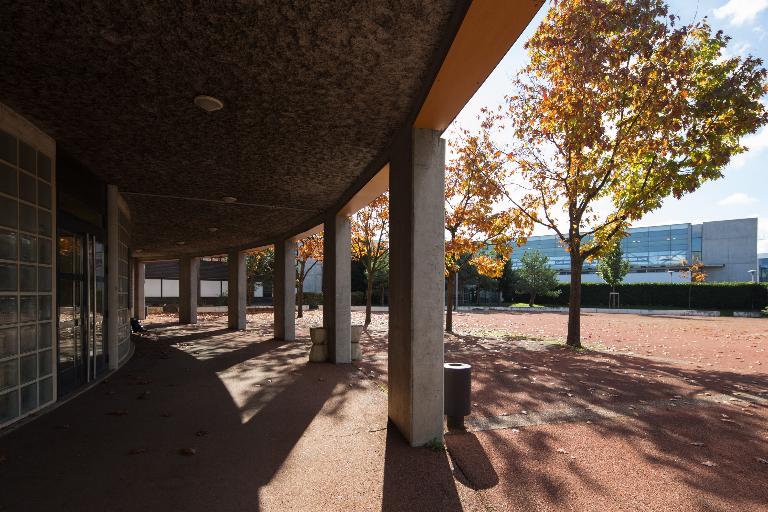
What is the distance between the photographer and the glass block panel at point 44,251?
5.55 metres

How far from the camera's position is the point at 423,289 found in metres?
4.57

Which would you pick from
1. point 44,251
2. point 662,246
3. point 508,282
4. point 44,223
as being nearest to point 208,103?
point 44,223

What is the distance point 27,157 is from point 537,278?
42.1m

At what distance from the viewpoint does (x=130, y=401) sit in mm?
6203

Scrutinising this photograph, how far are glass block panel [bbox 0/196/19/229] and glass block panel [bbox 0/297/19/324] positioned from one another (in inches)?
34.1

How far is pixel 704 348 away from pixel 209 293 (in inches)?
1495

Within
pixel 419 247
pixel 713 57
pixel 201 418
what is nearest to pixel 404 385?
pixel 419 247

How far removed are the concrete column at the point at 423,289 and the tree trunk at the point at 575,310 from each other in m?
9.00

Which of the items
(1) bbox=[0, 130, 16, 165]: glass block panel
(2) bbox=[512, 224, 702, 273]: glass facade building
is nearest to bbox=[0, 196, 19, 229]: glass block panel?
(1) bbox=[0, 130, 16, 165]: glass block panel

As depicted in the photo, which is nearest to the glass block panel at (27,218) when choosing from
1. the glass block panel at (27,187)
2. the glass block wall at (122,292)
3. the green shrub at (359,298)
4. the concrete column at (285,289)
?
the glass block panel at (27,187)

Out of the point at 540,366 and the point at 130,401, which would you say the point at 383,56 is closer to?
the point at 130,401

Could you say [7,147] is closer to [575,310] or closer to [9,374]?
[9,374]

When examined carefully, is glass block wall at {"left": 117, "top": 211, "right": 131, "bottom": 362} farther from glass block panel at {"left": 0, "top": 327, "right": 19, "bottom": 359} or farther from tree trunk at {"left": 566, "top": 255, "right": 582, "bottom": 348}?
tree trunk at {"left": 566, "top": 255, "right": 582, "bottom": 348}

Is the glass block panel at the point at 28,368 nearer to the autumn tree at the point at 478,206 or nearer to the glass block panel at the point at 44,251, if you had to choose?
the glass block panel at the point at 44,251
